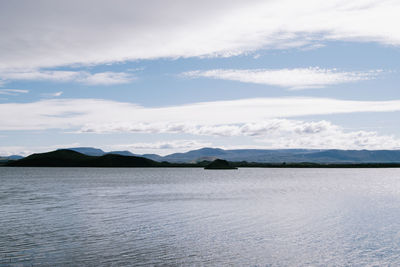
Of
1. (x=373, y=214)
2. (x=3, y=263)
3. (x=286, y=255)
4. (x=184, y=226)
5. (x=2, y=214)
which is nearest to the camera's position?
(x=3, y=263)

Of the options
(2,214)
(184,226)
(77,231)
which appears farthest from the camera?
(2,214)

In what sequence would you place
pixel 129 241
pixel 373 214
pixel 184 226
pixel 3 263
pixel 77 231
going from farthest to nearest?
pixel 373 214 < pixel 184 226 < pixel 77 231 < pixel 129 241 < pixel 3 263

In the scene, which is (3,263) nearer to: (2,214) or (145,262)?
(145,262)

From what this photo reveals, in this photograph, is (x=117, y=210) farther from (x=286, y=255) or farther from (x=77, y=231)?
(x=286, y=255)

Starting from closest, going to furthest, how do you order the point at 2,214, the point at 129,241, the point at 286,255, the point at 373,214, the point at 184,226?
the point at 286,255 < the point at 129,241 < the point at 184,226 < the point at 2,214 < the point at 373,214

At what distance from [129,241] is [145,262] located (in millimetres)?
6034

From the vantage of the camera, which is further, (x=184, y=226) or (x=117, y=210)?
(x=117, y=210)

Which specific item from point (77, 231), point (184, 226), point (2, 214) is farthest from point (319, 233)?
point (2, 214)

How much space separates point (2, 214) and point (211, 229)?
2360cm

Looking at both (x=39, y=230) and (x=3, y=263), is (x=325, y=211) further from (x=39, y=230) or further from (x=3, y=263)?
(x=3, y=263)

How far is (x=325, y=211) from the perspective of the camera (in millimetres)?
47750

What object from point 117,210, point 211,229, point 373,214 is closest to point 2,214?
point 117,210

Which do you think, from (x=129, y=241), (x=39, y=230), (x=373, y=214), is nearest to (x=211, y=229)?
(x=129, y=241)

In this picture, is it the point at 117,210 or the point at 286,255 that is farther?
the point at 117,210
